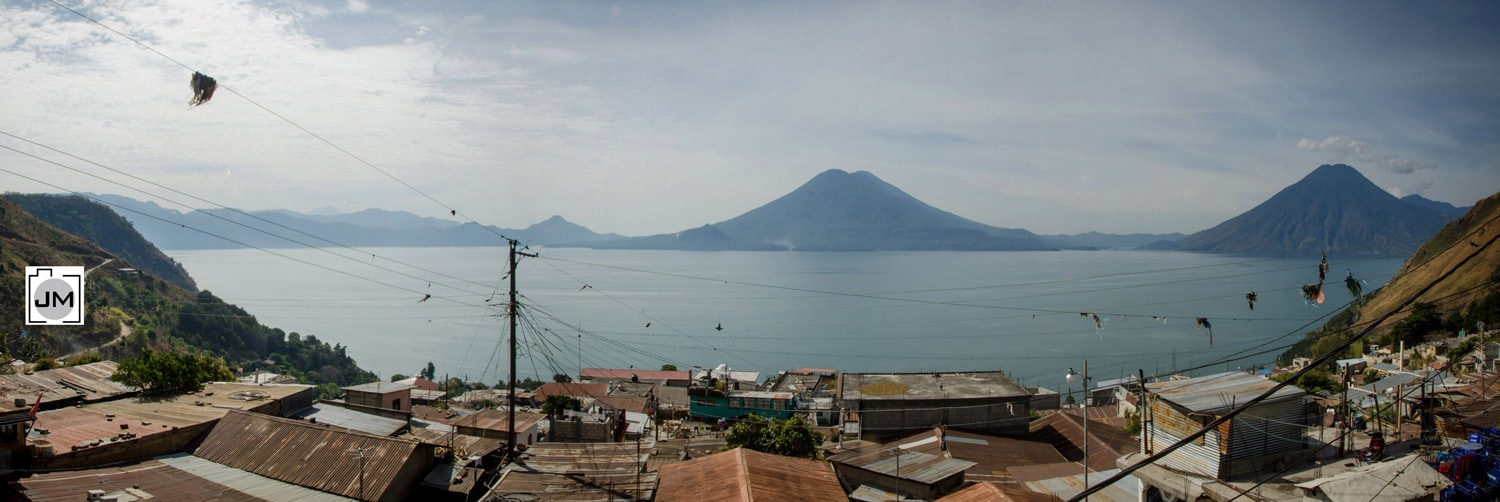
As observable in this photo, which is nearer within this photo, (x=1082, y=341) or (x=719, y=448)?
(x=719, y=448)

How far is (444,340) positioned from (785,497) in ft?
180

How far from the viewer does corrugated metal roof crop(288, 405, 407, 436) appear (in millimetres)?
14398

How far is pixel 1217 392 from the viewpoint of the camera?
932 centimetres

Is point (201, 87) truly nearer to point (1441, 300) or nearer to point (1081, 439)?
point (1081, 439)

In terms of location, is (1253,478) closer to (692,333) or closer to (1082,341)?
(1082,341)

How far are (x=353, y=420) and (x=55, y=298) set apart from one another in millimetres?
6466

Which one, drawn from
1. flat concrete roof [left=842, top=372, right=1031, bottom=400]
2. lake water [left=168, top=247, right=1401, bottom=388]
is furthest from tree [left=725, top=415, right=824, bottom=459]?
lake water [left=168, top=247, right=1401, bottom=388]

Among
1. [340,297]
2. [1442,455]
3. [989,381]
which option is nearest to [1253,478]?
[1442,455]

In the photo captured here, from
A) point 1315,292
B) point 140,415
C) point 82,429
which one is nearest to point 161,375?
point 140,415

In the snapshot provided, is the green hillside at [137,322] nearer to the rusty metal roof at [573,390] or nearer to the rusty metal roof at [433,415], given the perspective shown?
the rusty metal roof at [573,390]

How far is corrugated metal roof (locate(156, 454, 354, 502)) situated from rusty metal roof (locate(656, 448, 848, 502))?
14.0ft

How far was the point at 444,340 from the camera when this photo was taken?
5875 centimetres

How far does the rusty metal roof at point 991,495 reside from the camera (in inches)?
356

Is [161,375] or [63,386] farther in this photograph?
[161,375]
